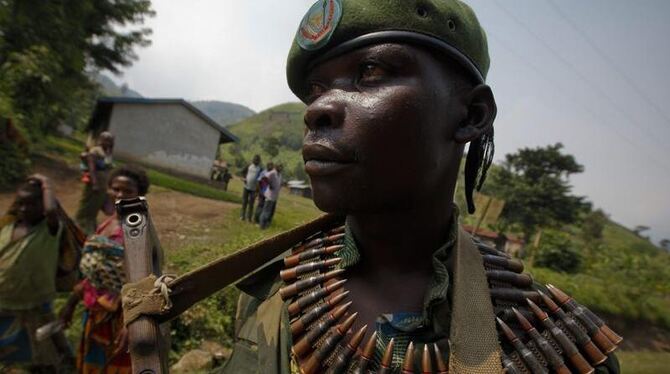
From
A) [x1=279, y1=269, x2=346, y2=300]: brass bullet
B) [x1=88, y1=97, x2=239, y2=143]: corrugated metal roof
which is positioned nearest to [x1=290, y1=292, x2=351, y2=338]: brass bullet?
[x1=279, y1=269, x2=346, y2=300]: brass bullet

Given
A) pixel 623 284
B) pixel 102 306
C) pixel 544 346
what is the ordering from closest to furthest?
pixel 544 346 → pixel 102 306 → pixel 623 284

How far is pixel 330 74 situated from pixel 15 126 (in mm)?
13704

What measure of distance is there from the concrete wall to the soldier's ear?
2980 centimetres

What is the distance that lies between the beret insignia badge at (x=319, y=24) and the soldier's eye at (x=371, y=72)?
0.18 m

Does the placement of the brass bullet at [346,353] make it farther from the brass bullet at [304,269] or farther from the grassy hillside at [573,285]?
the grassy hillside at [573,285]

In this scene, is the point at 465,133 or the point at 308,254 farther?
the point at 308,254

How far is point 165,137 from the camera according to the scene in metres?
30.7

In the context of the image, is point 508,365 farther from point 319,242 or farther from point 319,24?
point 319,24

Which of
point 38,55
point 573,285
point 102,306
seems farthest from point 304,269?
point 38,55

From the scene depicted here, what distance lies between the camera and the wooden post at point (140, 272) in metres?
1.44

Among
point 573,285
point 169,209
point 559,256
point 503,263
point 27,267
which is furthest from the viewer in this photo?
point 559,256

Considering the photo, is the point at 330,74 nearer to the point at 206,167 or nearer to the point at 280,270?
the point at 280,270

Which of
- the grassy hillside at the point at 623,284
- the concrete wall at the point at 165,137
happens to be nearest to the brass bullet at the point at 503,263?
the grassy hillside at the point at 623,284

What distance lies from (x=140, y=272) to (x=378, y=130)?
104cm
